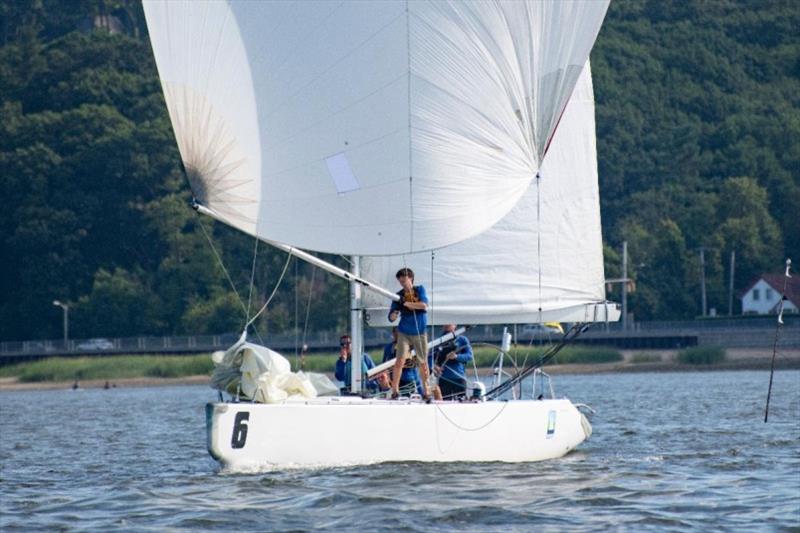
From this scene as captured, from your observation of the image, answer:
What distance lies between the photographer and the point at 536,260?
19.5 metres

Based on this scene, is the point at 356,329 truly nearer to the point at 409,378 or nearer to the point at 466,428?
the point at 409,378

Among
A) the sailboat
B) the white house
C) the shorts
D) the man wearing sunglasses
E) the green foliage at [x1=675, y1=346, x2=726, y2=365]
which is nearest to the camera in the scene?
the sailboat

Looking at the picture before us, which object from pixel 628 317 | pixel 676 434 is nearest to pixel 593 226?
pixel 676 434

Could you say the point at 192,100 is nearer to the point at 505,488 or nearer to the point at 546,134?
the point at 546,134

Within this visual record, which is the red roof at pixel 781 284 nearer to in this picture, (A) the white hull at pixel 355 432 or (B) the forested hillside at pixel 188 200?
(B) the forested hillside at pixel 188 200

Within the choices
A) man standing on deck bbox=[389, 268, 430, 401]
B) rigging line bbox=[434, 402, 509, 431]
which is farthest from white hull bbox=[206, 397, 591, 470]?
man standing on deck bbox=[389, 268, 430, 401]

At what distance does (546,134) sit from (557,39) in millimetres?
979

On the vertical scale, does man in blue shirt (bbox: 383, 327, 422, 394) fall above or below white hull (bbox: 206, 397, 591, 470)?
above

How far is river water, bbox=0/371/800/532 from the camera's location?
13547 millimetres

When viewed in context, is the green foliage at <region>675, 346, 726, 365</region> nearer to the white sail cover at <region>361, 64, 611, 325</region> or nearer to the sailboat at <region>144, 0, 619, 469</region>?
the white sail cover at <region>361, 64, 611, 325</region>

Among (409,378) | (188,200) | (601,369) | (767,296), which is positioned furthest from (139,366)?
(409,378)

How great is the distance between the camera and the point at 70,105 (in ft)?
320

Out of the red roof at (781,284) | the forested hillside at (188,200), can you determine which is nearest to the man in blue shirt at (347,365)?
the forested hillside at (188,200)

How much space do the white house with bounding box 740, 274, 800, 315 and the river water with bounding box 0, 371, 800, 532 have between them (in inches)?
2208
